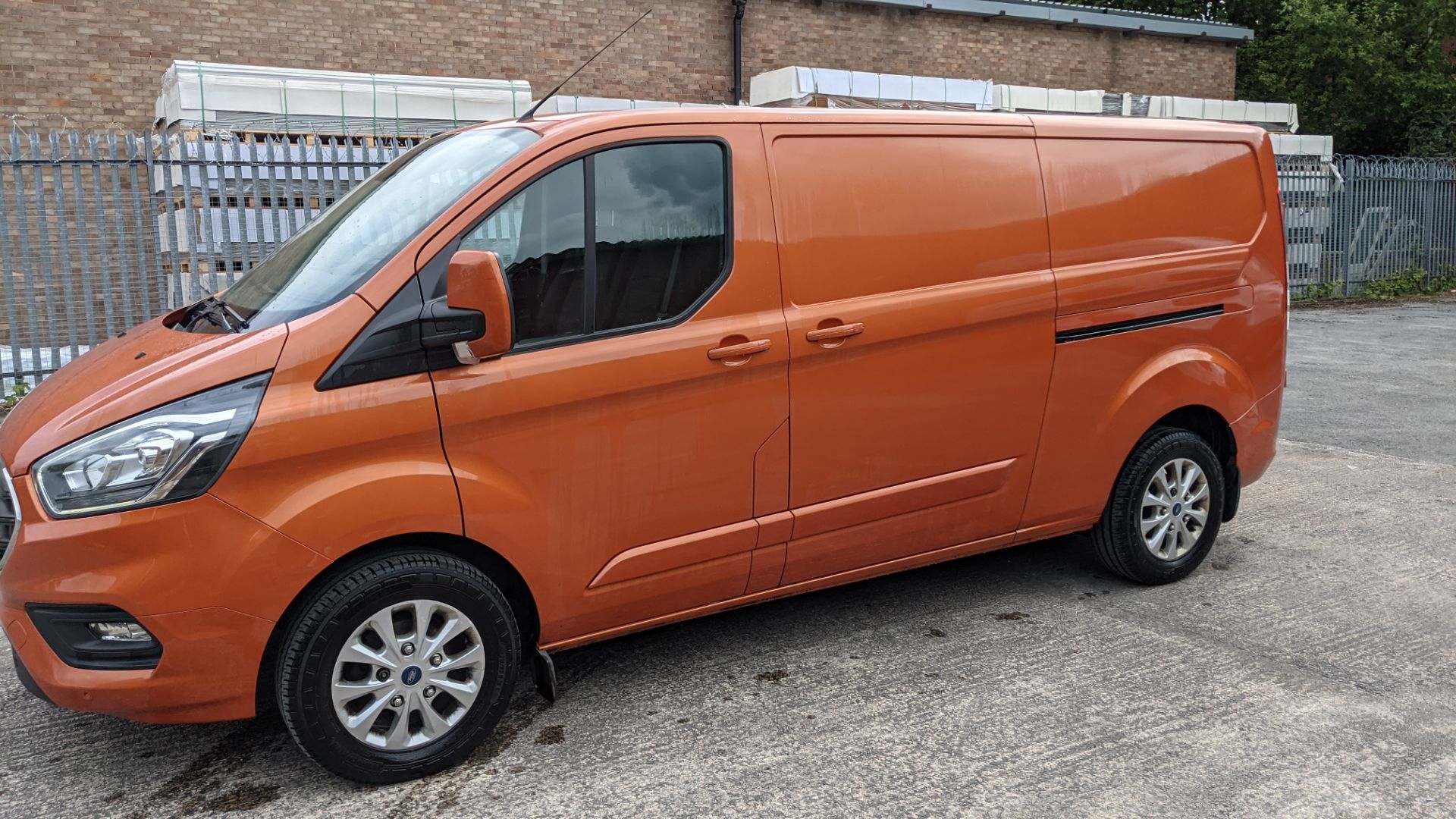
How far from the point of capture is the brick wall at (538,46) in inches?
563

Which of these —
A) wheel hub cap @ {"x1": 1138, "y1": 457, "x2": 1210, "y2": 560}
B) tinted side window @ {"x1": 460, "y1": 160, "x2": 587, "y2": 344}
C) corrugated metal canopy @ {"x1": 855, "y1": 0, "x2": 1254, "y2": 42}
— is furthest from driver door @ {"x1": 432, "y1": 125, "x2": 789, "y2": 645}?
corrugated metal canopy @ {"x1": 855, "y1": 0, "x2": 1254, "y2": 42}

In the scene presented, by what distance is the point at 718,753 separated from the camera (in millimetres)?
3367

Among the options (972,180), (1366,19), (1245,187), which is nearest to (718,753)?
(972,180)

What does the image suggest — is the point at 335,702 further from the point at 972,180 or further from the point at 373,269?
the point at 972,180

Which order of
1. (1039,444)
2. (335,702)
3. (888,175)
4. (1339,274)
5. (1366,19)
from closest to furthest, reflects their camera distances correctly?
(335,702), (888,175), (1039,444), (1339,274), (1366,19)

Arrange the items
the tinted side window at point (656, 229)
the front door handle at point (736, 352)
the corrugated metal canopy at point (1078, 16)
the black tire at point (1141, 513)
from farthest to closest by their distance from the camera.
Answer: the corrugated metal canopy at point (1078, 16) → the black tire at point (1141, 513) → the front door handle at point (736, 352) → the tinted side window at point (656, 229)

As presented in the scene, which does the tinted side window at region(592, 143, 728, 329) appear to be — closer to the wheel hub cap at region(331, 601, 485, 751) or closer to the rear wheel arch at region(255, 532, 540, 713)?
the rear wheel arch at region(255, 532, 540, 713)

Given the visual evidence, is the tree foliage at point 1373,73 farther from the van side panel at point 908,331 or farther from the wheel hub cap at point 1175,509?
the van side panel at point 908,331

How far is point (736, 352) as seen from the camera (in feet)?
11.8

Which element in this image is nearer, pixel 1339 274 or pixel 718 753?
pixel 718 753

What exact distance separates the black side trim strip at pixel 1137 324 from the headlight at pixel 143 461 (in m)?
2.94

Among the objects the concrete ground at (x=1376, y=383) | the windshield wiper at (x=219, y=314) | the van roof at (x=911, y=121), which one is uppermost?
the van roof at (x=911, y=121)

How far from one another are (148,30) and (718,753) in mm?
14828

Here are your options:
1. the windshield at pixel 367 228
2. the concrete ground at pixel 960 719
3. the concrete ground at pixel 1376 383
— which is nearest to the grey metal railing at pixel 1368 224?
the concrete ground at pixel 1376 383
